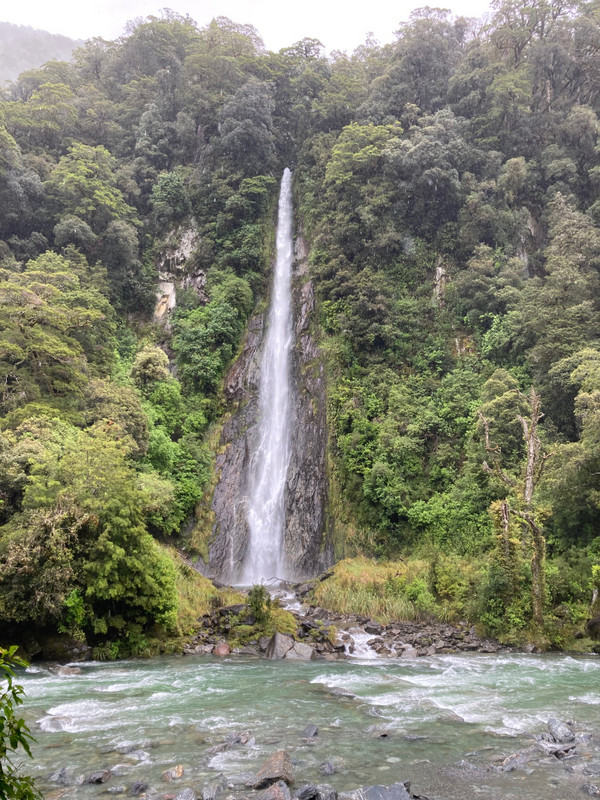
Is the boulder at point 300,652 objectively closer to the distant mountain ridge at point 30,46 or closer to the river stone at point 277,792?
the river stone at point 277,792

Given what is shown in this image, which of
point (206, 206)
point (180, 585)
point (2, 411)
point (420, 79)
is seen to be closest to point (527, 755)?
point (180, 585)

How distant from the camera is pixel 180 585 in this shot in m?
15.8

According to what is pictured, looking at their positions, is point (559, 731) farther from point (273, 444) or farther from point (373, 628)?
point (273, 444)

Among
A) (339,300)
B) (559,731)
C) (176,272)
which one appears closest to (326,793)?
(559,731)

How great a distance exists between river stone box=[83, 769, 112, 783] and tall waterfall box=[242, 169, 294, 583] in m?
16.7

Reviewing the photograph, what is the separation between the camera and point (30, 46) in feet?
327

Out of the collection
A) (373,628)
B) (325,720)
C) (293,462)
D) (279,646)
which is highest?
(293,462)

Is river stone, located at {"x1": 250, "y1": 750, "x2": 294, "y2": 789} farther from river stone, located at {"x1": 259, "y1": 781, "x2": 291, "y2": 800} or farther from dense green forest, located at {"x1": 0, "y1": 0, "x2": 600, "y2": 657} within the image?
dense green forest, located at {"x1": 0, "y1": 0, "x2": 600, "y2": 657}

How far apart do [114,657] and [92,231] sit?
24471 millimetres

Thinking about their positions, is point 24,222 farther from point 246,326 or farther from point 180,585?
point 180,585

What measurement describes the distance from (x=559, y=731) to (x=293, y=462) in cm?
1900

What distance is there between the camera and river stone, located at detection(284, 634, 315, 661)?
12672mm

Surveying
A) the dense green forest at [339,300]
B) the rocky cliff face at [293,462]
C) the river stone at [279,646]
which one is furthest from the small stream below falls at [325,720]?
the rocky cliff face at [293,462]

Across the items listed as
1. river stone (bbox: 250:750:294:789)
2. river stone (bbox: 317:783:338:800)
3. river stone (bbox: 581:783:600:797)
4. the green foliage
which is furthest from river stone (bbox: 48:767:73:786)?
the green foliage
